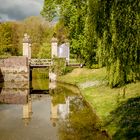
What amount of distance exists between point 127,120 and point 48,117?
7.30m

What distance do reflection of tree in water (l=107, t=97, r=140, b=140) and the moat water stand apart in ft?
3.22

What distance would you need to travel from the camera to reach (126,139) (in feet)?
52.3

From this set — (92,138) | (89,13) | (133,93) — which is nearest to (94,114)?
(133,93)

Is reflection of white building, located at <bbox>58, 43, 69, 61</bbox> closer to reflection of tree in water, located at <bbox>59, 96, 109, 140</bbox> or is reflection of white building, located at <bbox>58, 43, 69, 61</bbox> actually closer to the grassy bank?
Answer: the grassy bank

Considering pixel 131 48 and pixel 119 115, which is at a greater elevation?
pixel 131 48

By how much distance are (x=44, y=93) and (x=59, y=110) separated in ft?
38.2

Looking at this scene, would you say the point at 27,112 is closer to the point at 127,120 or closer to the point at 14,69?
the point at 127,120

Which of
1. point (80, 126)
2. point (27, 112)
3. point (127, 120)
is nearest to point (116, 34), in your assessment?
point (127, 120)

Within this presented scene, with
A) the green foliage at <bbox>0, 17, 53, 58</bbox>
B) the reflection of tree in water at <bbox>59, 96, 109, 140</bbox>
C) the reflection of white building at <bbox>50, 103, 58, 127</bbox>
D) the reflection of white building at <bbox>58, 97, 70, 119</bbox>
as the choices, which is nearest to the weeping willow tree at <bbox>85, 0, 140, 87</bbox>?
the reflection of tree in water at <bbox>59, 96, 109, 140</bbox>

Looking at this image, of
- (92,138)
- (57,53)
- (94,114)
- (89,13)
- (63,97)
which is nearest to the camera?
(89,13)

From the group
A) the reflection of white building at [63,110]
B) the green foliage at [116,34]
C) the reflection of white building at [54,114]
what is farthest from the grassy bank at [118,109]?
the reflection of white building at [54,114]

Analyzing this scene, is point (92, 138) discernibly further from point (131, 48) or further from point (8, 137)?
point (131, 48)

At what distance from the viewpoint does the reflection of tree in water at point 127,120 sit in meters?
16.6

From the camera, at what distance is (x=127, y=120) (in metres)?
18.6
